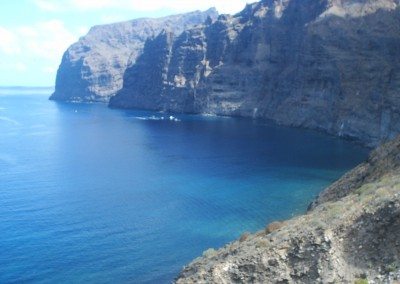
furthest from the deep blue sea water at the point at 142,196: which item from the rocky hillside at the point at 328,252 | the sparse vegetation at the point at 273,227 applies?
the rocky hillside at the point at 328,252

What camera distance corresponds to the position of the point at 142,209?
8569 centimetres

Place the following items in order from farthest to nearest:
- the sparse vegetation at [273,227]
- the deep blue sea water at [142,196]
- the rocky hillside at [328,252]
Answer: the deep blue sea water at [142,196]
the sparse vegetation at [273,227]
the rocky hillside at [328,252]

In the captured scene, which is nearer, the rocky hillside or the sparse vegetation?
the rocky hillside

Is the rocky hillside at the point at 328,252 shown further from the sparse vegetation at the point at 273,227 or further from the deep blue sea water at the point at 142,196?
the deep blue sea water at the point at 142,196

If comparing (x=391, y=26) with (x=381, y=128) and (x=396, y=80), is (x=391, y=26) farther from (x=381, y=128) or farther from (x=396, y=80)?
(x=381, y=128)

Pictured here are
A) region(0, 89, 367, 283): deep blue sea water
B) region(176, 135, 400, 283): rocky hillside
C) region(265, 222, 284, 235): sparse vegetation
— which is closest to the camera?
region(176, 135, 400, 283): rocky hillside

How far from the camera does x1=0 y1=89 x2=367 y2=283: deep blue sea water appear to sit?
6369 centimetres

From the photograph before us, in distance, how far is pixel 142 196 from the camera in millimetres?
95625

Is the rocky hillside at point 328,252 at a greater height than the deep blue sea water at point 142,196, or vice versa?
the rocky hillside at point 328,252

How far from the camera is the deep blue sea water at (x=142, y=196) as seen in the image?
6369 centimetres

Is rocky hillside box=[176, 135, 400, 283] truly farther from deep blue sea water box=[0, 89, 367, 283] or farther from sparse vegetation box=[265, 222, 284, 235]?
deep blue sea water box=[0, 89, 367, 283]

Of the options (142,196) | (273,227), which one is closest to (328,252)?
(273,227)

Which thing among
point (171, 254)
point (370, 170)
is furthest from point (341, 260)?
point (171, 254)

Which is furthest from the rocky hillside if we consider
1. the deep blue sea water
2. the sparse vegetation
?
the deep blue sea water
